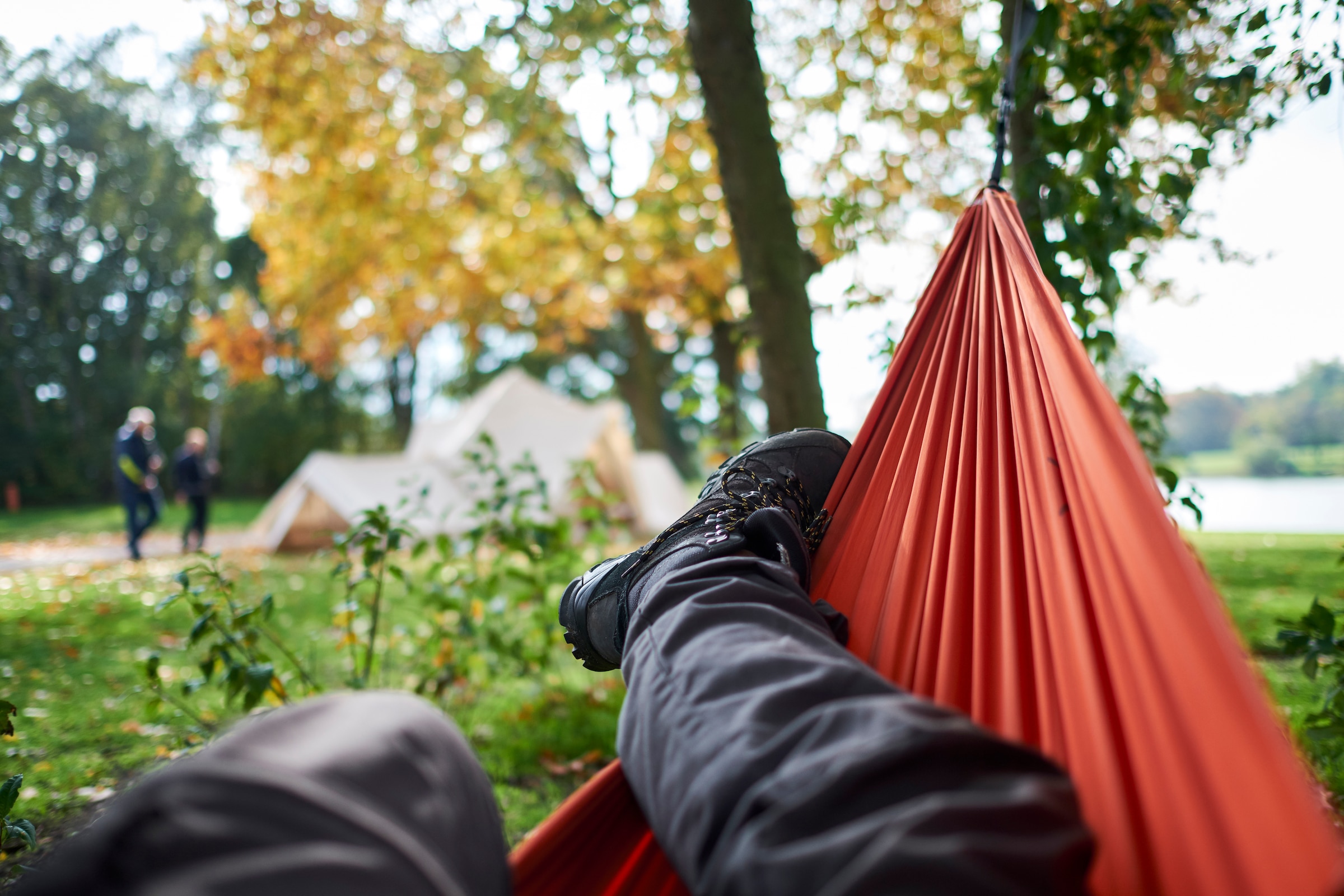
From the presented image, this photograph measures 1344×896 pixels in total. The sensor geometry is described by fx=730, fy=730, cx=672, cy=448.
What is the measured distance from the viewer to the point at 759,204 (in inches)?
81.4

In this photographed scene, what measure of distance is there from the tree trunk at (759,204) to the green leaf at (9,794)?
1683mm

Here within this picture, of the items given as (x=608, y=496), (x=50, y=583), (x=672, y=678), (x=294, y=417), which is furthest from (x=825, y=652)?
(x=294, y=417)

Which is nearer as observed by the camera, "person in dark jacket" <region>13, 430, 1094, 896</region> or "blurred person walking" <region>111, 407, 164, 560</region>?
"person in dark jacket" <region>13, 430, 1094, 896</region>

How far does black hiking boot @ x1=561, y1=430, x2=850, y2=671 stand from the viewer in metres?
0.96

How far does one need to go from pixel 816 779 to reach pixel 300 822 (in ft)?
1.13

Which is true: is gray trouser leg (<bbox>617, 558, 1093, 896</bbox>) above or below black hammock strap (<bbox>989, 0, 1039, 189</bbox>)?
below

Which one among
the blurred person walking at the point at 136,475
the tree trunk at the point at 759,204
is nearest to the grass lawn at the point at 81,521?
the blurred person walking at the point at 136,475

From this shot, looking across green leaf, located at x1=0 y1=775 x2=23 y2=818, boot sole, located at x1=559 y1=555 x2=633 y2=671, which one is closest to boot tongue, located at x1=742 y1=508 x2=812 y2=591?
boot sole, located at x1=559 y1=555 x2=633 y2=671

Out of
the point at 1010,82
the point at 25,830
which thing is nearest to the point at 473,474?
the point at 25,830

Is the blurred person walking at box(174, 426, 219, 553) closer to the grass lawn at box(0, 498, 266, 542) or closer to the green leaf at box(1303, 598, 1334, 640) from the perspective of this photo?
the grass lawn at box(0, 498, 266, 542)

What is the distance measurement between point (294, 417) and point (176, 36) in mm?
10985

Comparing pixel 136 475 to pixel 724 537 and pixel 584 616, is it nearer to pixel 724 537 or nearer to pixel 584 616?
pixel 584 616

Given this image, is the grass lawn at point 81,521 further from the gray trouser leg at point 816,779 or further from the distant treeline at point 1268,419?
the distant treeline at point 1268,419

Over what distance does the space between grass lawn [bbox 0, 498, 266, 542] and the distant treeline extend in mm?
8738
